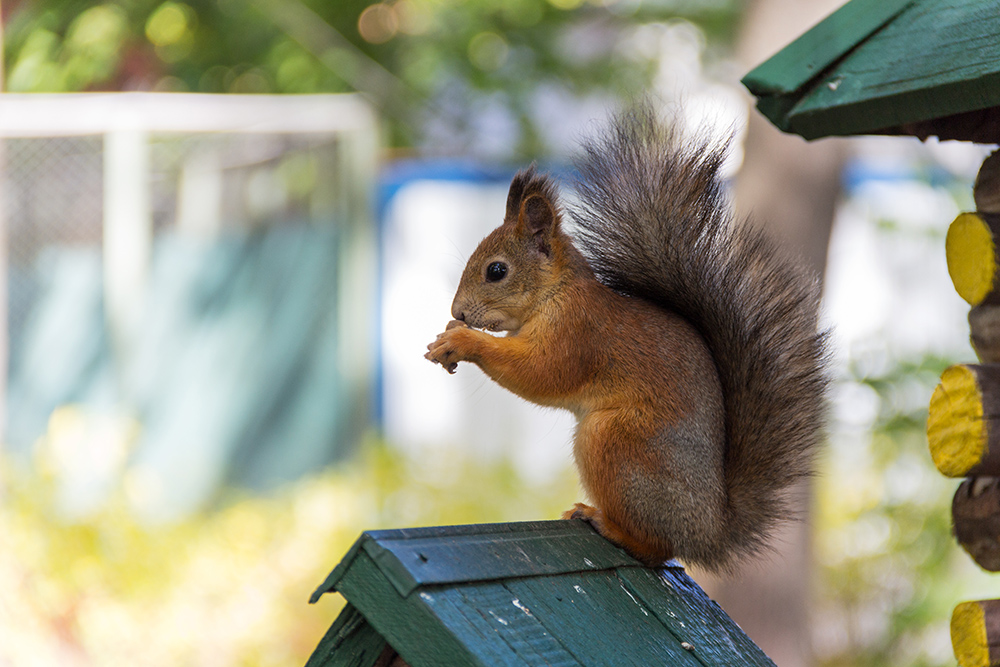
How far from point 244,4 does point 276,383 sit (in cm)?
371

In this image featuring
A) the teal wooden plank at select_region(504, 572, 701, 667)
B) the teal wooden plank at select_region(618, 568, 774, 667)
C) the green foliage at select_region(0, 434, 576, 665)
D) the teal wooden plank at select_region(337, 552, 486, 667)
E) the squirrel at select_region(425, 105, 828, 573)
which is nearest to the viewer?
the teal wooden plank at select_region(337, 552, 486, 667)

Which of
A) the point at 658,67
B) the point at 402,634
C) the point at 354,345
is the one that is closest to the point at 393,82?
the point at 658,67

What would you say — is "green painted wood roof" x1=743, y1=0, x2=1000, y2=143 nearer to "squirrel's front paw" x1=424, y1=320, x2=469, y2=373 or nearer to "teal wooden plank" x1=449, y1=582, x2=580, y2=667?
"squirrel's front paw" x1=424, y1=320, x2=469, y2=373

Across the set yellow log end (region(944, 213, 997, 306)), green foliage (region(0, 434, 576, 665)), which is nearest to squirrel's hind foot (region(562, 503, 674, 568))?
yellow log end (region(944, 213, 997, 306))

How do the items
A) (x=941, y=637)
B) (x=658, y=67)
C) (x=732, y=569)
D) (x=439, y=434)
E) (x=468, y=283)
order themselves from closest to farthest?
(x=732, y=569)
(x=468, y=283)
(x=941, y=637)
(x=439, y=434)
(x=658, y=67)

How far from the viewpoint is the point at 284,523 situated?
4.27m

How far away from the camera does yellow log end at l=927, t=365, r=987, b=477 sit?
5.79ft

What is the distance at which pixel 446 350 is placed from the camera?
168cm

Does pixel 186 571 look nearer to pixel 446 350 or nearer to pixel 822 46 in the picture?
pixel 446 350

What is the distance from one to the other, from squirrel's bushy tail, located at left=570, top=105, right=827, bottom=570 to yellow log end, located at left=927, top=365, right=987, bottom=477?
228 millimetres

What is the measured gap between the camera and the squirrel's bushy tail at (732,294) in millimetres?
1741

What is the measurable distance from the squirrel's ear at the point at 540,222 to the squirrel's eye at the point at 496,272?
0.09 m

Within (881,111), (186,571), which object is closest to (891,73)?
(881,111)

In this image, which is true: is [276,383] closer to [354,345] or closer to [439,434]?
[354,345]
